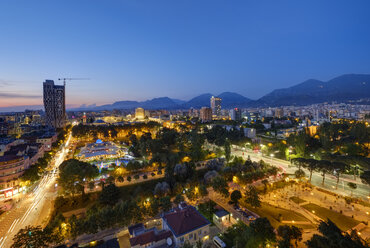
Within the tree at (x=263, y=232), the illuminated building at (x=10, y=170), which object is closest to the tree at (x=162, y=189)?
the tree at (x=263, y=232)

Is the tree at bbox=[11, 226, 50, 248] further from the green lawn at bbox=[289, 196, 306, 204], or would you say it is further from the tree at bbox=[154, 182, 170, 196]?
the green lawn at bbox=[289, 196, 306, 204]

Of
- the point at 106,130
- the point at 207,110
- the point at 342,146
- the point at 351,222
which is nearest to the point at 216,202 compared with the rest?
the point at 351,222

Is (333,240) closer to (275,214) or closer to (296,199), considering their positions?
(275,214)

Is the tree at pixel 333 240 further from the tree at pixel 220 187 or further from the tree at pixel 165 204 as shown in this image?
the tree at pixel 165 204

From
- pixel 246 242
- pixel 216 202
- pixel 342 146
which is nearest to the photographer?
pixel 246 242

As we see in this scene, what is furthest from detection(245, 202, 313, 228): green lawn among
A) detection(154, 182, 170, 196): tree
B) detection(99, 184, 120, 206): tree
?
detection(99, 184, 120, 206): tree

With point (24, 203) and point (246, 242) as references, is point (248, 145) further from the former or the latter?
point (24, 203)
